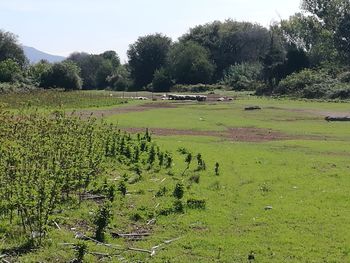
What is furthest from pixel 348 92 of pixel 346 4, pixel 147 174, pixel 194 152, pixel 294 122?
pixel 147 174

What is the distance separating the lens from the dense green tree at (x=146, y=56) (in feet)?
397

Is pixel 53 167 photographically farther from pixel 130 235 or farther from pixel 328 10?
pixel 328 10

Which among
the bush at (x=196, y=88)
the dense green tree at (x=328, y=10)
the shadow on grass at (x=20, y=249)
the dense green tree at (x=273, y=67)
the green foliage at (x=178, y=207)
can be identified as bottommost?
the shadow on grass at (x=20, y=249)

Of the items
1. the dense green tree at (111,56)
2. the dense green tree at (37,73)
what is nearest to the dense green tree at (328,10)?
the dense green tree at (37,73)

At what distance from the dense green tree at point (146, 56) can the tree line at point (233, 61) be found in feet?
0.67

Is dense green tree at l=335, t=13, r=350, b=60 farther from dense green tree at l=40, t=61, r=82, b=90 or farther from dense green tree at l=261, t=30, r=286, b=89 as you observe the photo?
dense green tree at l=40, t=61, r=82, b=90

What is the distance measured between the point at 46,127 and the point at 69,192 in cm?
573

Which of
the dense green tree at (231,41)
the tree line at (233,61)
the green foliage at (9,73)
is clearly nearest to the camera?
the green foliage at (9,73)

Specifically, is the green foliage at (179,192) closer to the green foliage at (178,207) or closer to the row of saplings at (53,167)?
the row of saplings at (53,167)

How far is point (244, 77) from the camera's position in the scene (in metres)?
103

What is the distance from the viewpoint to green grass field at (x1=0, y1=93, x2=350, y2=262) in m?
10.7

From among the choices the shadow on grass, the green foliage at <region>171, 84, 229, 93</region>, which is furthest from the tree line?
the shadow on grass

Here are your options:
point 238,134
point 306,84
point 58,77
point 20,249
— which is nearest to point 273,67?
point 306,84

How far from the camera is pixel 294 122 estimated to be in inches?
1539
